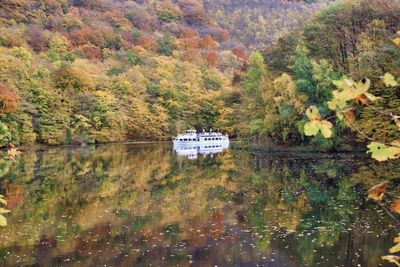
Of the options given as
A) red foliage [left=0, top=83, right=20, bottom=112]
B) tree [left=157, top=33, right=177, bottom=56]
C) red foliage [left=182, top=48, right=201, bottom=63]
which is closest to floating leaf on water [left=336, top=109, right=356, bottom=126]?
red foliage [left=0, top=83, right=20, bottom=112]

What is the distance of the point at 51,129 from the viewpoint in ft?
154

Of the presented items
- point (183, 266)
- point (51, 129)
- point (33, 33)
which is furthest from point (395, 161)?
point (33, 33)

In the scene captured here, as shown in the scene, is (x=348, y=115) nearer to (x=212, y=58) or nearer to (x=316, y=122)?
(x=316, y=122)

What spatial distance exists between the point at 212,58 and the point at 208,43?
45.4 ft

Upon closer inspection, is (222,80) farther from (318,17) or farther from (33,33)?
(318,17)

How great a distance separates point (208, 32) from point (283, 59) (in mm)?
73270

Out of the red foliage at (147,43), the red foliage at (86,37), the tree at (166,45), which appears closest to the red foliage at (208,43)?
the tree at (166,45)

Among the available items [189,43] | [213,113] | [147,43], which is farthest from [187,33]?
[213,113]

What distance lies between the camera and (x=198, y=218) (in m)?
13.8

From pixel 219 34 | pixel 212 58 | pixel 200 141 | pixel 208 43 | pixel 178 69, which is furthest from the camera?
pixel 219 34

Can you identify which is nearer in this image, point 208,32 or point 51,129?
point 51,129

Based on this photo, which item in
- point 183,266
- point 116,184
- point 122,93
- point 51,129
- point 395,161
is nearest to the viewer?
point 183,266

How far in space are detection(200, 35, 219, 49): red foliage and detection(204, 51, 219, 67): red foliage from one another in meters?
8.47

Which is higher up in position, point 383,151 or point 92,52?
point 92,52
